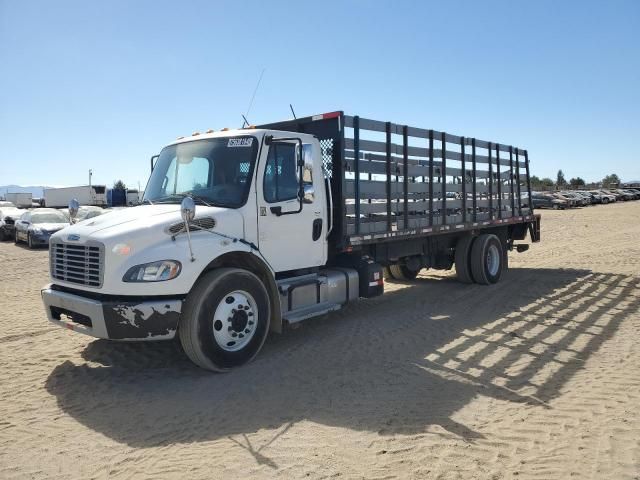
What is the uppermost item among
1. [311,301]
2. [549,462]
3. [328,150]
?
[328,150]

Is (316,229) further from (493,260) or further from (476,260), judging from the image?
(493,260)

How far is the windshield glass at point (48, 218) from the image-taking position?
67.5ft

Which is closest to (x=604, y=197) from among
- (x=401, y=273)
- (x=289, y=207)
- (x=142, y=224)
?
(x=401, y=273)

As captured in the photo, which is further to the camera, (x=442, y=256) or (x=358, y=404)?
(x=442, y=256)

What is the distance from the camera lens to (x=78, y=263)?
505 cm

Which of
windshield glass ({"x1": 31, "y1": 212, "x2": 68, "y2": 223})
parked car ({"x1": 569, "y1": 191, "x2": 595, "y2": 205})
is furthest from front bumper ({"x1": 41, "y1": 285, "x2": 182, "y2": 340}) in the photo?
parked car ({"x1": 569, "y1": 191, "x2": 595, "y2": 205})

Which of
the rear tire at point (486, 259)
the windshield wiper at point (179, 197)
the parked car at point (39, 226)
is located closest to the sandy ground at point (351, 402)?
the windshield wiper at point (179, 197)

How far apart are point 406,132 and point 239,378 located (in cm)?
493

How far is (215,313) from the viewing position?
511cm

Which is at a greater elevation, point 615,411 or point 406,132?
point 406,132

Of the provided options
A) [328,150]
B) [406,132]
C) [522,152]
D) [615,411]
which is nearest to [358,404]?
[615,411]

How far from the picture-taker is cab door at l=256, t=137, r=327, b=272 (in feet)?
19.2

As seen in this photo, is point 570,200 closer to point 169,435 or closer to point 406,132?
point 406,132

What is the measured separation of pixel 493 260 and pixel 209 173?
718 centimetres
